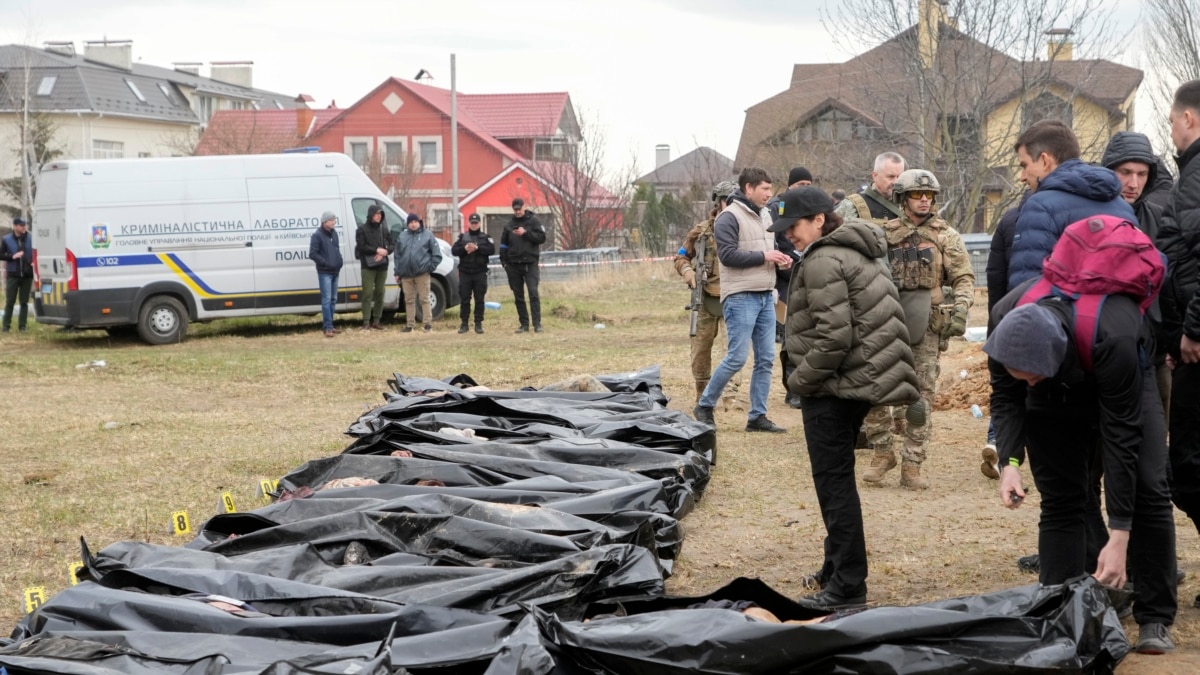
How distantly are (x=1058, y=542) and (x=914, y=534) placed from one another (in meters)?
1.93

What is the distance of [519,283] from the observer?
18141 millimetres

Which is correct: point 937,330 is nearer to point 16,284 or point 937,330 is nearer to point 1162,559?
point 1162,559

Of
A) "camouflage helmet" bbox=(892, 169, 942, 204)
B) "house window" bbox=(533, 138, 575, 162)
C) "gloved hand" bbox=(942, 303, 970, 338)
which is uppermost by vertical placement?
"house window" bbox=(533, 138, 575, 162)

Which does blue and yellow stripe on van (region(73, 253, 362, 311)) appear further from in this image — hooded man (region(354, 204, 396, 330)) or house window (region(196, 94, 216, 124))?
house window (region(196, 94, 216, 124))

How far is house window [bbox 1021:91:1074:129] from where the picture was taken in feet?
77.5

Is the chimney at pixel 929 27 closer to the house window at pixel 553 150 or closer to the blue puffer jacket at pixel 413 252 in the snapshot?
the blue puffer jacket at pixel 413 252

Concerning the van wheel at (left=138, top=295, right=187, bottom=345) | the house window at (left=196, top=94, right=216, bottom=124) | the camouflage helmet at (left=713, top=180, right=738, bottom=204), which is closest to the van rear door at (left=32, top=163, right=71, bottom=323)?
the van wheel at (left=138, top=295, right=187, bottom=345)

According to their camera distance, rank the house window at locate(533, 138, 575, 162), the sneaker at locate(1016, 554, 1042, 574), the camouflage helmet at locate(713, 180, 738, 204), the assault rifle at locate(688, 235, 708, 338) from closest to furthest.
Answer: the sneaker at locate(1016, 554, 1042, 574)
the camouflage helmet at locate(713, 180, 738, 204)
the assault rifle at locate(688, 235, 708, 338)
the house window at locate(533, 138, 575, 162)

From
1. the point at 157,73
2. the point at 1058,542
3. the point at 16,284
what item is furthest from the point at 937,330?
the point at 157,73

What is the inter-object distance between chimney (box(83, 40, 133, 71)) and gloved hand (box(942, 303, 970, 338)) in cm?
5777

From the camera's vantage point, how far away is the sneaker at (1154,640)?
407cm

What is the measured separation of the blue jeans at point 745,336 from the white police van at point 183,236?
10.6 metres

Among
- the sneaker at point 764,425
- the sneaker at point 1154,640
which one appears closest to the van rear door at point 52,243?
the sneaker at point 764,425

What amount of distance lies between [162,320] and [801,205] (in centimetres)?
1445
